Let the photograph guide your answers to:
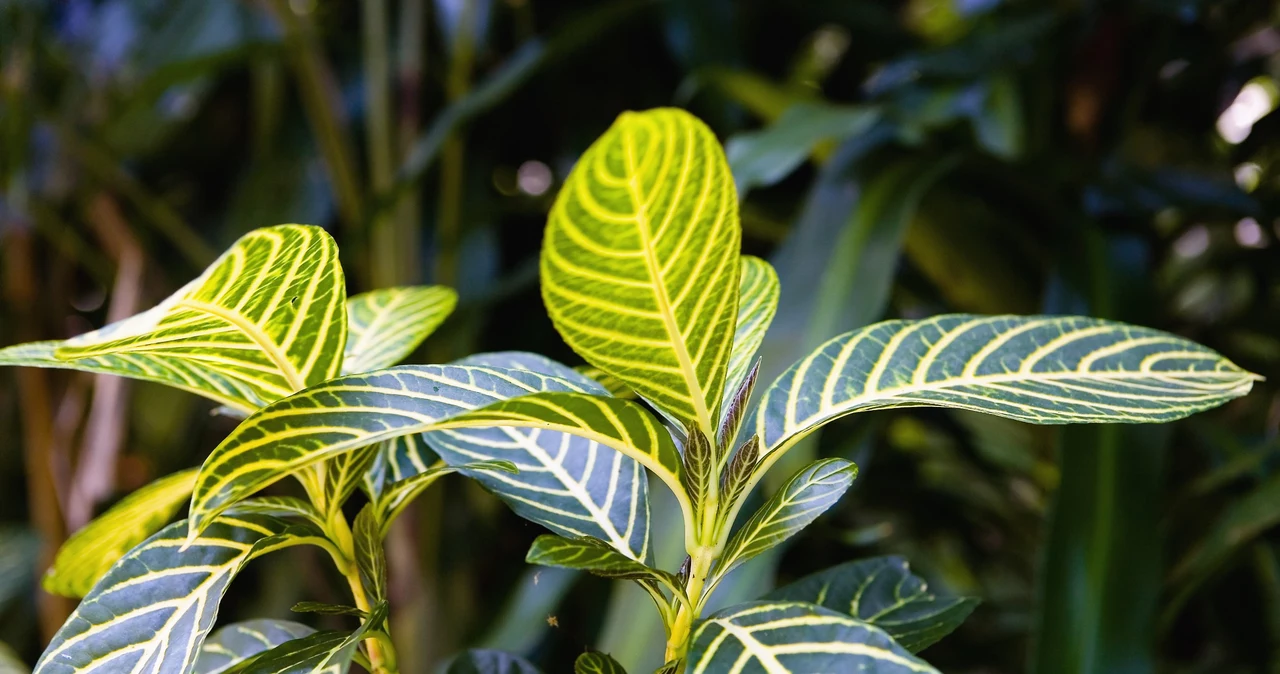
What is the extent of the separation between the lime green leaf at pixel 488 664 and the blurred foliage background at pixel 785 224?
151 millimetres

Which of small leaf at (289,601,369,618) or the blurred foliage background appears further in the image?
the blurred foliage background

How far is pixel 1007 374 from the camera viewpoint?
0.54 feet

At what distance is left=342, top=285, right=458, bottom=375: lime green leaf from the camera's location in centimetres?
21

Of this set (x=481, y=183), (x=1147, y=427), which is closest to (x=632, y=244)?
(x=1147, y=427)

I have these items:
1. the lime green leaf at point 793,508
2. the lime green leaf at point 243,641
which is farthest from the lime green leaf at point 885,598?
the lime green leaf at point 243,641

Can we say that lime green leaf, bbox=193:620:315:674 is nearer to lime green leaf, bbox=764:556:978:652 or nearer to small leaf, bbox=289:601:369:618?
small leaf, bbox=289:601:369:618

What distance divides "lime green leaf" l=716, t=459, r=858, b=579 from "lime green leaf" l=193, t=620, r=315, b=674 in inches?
5.2

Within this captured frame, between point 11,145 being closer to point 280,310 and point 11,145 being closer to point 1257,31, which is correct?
point 280,310

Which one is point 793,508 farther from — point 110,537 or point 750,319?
point 110,537

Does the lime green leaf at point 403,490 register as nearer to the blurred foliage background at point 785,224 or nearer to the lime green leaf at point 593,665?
the lime green leaf at point 593,665

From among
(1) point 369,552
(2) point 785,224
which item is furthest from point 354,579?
(2) point 785,224

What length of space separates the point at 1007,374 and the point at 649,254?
9cm

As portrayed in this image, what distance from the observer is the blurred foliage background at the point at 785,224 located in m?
0.46

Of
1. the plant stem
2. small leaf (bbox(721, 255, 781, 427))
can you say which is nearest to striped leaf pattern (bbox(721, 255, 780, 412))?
small leaf (bbox(721, 255, 781, 427))
